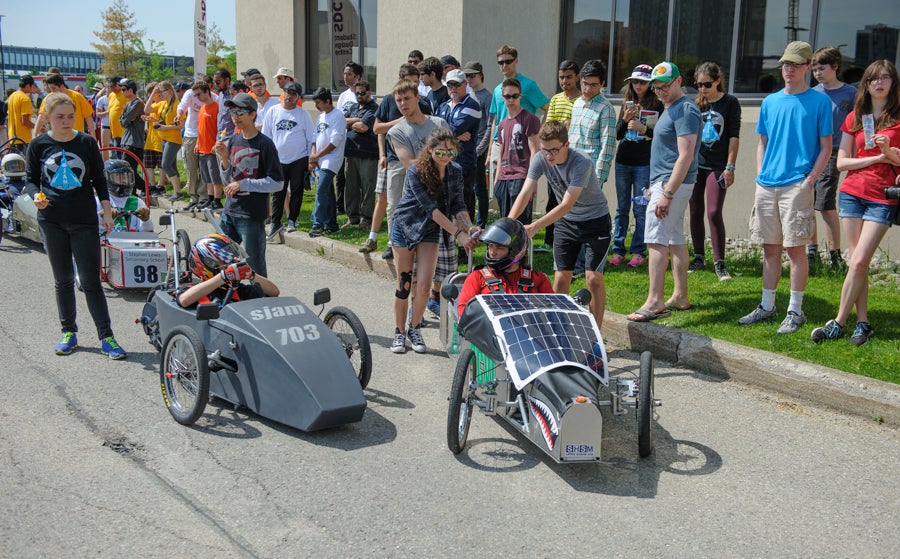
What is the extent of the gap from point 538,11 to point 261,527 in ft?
33.6

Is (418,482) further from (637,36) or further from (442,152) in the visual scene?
(637,36)

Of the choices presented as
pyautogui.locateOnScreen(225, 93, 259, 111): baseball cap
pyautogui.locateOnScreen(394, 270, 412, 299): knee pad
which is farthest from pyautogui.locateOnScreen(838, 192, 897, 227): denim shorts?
pyautogui.locateOnScreen(225, 93, 259, 111): baseball cap

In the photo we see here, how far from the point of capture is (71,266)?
6543 millimetres

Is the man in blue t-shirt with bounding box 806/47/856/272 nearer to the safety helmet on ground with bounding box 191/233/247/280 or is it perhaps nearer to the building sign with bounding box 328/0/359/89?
the safety helmet on ground with bounding box 191/233/247/280

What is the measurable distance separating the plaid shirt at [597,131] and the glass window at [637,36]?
3.38 metres

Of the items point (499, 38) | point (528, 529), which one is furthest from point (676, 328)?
point (499, 38)

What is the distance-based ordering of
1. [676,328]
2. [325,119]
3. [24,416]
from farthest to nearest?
[325,119] < [676,328] < [24,416]

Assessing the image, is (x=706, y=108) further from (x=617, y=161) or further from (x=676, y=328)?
(x=676, y=328)

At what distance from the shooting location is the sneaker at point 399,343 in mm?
6734

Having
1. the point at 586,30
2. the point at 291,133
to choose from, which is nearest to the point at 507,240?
the point at 291,133

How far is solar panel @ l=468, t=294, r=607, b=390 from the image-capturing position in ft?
15.5

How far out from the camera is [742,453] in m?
4.91

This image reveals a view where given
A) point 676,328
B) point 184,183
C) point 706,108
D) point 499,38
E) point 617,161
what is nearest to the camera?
point 676,328

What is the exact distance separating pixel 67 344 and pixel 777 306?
5.76 meters
